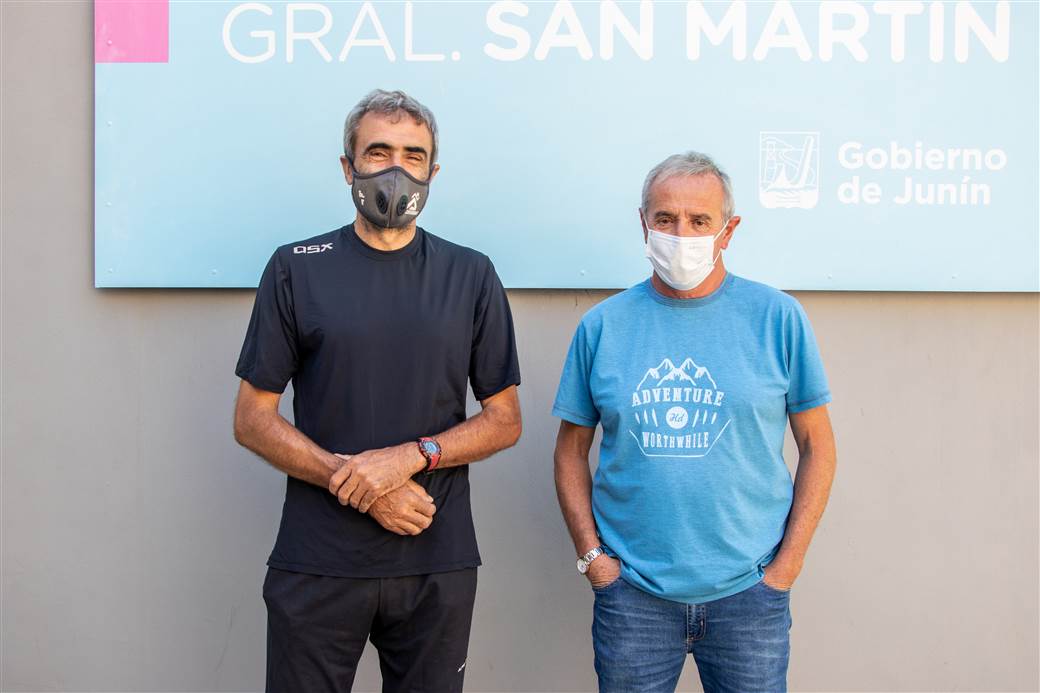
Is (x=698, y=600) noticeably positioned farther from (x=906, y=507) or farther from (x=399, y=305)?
(x=906, y=507)

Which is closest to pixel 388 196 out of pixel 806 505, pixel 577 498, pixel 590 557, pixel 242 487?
pixel 577 498

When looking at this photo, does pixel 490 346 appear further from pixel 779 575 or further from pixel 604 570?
pixel 779 575

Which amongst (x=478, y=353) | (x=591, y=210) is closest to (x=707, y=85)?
(x=591, y=210)

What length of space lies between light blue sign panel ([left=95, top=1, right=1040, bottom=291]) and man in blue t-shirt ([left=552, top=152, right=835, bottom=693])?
73cm

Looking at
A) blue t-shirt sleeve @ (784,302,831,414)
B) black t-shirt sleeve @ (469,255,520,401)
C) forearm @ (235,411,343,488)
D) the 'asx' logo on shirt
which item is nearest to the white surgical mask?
blue t-shirt sleeve @ (784,302,831,414)

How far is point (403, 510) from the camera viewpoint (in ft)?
6.84

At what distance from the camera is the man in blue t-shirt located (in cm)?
204

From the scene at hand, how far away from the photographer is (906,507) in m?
2.91

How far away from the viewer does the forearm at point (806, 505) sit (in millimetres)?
2088

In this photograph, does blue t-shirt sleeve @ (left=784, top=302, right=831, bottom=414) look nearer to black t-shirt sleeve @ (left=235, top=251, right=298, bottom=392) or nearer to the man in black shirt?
the man in black shirt

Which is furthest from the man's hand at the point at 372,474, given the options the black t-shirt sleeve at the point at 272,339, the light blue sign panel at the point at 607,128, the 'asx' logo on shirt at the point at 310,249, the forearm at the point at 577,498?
the light blue sign panel at the point at 607,128

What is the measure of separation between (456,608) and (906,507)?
63.2 inches

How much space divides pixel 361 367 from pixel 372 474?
0.82 ft

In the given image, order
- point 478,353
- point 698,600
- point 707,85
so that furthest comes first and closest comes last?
point 707,85, point 478,353, point 698,600
